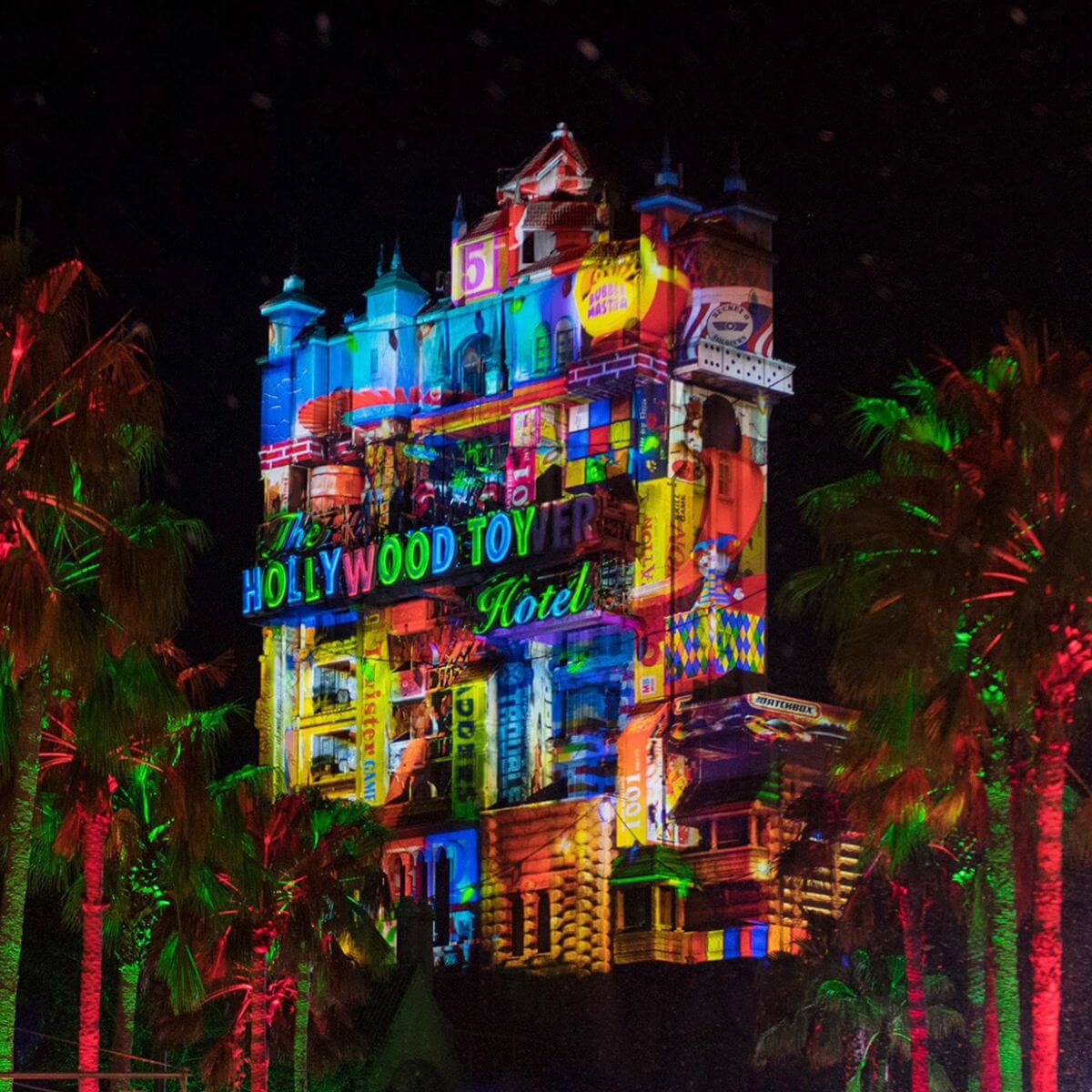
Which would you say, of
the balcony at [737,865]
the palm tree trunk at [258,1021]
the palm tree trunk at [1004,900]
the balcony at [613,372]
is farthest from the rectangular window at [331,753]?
the palm tree trunk at [1004,900]

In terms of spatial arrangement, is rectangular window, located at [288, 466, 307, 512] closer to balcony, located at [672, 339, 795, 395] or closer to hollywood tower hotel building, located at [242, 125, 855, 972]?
hollywood tower hotel building, located at [242, 125, 855, 972]

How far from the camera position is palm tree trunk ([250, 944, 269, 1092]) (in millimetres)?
46906

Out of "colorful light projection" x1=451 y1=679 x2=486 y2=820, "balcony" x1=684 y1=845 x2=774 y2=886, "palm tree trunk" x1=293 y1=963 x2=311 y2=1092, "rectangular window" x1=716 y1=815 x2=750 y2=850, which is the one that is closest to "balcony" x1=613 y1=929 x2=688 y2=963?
"balcony" x1=684 y1=845 x2=774 y2=886

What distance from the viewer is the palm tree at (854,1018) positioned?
53.8 metres

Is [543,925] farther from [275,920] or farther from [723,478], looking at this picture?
[275,920]

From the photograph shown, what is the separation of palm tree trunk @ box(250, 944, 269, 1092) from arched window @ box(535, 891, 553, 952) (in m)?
32.2

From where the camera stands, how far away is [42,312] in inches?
1068

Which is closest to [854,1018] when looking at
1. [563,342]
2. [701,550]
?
[701,550]

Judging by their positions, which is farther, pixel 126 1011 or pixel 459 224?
pixel 459 224

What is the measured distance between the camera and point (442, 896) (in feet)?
275

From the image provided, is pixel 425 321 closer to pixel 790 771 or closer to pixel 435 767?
pixel 435 767

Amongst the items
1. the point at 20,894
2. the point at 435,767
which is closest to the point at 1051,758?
the point at 20,894

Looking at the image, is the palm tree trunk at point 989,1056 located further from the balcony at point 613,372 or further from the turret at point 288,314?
the turret at point 288,314

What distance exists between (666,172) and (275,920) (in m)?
41.0
